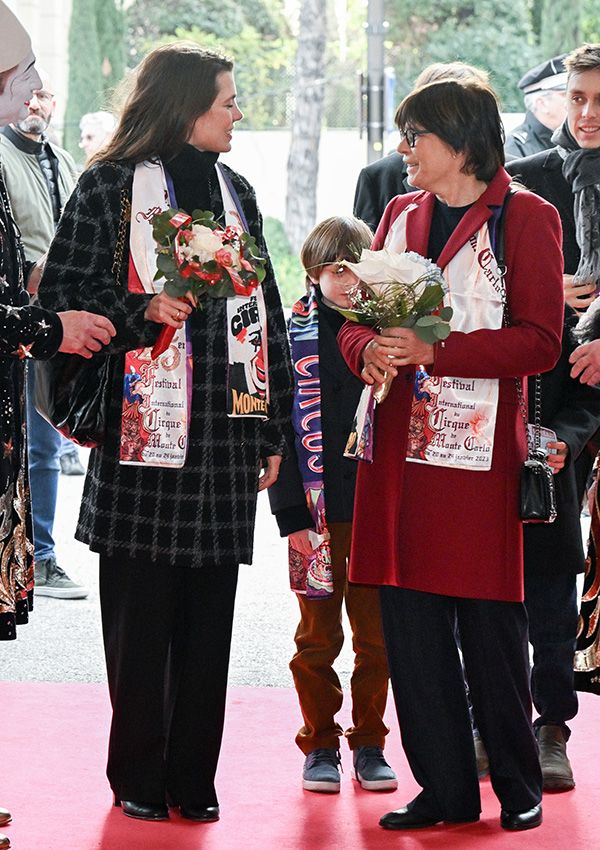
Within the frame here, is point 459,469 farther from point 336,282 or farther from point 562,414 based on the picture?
point 336,282

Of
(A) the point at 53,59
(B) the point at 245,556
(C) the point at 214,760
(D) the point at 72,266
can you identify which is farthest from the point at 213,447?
(A) the point at 53,59

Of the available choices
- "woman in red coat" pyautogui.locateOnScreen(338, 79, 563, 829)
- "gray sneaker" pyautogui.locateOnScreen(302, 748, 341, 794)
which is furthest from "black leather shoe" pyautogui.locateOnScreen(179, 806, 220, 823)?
"woman in red coat" pyautogui.locateOnScreen(338, 79, 563, 829)

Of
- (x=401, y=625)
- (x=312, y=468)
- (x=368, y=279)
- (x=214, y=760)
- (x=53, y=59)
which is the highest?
(x=53, y=59)

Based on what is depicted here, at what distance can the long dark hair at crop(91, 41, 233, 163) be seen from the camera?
3.19 m

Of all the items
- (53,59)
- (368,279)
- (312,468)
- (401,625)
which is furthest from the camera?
(53,59)

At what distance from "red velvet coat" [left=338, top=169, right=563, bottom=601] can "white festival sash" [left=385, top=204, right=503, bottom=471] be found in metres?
0.03

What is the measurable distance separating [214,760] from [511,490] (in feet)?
3.08

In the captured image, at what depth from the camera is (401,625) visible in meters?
3.21

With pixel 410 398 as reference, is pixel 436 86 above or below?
above

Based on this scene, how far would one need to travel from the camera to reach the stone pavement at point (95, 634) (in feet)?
15.2

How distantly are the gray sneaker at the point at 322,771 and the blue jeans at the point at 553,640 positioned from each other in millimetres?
560

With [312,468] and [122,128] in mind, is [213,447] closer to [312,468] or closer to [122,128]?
[312,468]

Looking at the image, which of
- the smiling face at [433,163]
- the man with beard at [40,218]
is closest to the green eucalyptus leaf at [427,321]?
the smiling face at [433,163]

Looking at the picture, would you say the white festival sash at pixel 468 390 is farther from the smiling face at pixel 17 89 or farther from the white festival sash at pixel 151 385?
the smiling face at pixel 17 89
